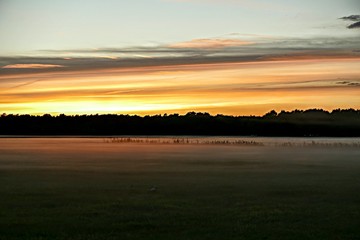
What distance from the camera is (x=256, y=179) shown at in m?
36.8

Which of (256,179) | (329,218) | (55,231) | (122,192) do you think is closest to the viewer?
(55,231)

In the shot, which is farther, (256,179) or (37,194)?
(256,179)

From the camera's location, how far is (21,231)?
19266 mm

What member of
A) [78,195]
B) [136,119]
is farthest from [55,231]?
[136,119]

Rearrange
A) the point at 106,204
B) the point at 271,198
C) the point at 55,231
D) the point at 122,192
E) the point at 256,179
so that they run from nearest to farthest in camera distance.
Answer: the point at 55,231 < the point at 106,204 < the point at 271,198 < the point at 122,192 < the point at 256,179

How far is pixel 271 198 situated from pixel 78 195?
8169mm

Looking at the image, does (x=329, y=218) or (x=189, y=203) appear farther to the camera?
(x=189, y=203)

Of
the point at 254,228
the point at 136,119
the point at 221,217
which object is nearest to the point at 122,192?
the point at 221,217

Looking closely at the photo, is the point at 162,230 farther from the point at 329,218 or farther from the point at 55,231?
the point at 329,218

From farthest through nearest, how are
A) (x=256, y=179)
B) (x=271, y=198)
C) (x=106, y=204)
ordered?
(x=256, y=179), (x=271, y=198), (x=106, y=204)

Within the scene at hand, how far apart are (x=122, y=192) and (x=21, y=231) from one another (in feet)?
32.7

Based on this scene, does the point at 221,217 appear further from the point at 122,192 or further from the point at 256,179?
the point at 256,179

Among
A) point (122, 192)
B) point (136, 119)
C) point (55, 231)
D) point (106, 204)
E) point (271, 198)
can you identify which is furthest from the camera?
point (136, 119)

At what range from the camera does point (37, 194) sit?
28.1 meters
